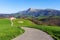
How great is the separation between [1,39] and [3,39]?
7.8 inches

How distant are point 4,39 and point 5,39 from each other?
109mm

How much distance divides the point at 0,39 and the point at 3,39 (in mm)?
322

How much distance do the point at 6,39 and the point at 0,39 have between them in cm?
66

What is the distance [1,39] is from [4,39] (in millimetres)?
305

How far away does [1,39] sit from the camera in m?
19.2

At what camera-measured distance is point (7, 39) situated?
19562mm

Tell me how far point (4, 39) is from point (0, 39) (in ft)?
1.41

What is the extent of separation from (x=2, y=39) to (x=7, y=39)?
20.4 inches

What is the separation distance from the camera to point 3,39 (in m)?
19.3

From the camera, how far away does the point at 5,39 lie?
1945 cm

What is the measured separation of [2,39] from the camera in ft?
63.4

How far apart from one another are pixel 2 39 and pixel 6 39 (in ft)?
1.38

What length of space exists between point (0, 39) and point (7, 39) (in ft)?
2.46

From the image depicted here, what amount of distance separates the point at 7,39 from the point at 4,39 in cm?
32
